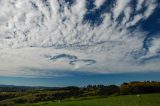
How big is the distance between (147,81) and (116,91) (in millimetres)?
16432

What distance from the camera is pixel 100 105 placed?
178 feet

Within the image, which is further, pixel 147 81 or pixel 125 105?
pixel 147 81

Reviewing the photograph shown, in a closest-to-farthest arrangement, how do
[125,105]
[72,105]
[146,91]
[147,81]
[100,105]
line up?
1. [125,105]
2. [100,105]
3. [72,105]
4. [146,91]
5. [147,81]

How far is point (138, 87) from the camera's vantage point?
93.6 metres

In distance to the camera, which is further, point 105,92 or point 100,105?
point 105,92

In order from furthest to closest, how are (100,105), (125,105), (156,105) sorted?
(100,105), (125,105), (156,105)

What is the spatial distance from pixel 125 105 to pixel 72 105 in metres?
13.7

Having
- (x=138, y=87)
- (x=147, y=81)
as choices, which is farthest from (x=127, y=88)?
(x=147, y=81)

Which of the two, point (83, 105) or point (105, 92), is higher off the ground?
point (105, 92)

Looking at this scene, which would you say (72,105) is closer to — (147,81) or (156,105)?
(156,105)

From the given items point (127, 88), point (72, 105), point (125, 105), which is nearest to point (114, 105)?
point (125, 105)

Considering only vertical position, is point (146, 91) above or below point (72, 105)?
above

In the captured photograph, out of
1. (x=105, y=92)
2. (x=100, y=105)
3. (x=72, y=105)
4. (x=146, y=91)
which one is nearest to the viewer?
(x=100, y=105)

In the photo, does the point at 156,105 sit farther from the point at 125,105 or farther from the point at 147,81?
the point at 147,81
